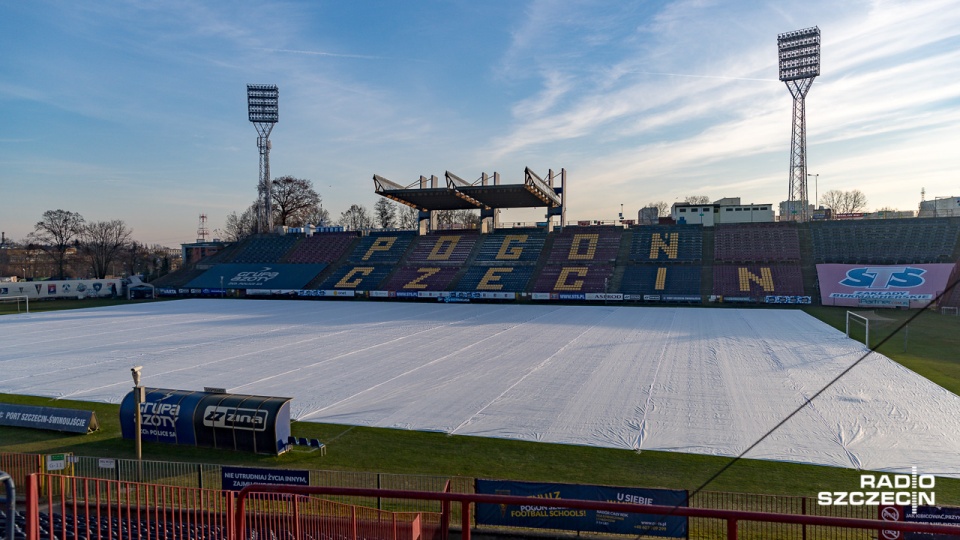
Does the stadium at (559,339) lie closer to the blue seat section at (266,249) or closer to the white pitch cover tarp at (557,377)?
the white pitch cover tarp at (557,377)

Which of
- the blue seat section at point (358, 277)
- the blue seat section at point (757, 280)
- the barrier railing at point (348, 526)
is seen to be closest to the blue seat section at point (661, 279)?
the blue seat section at point (757, 280)

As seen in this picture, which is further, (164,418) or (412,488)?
(164,418)

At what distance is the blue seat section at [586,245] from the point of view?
66.3m

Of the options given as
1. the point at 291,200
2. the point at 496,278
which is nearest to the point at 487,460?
the point at 496,278

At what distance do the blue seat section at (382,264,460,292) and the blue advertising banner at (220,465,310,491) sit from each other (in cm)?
5073

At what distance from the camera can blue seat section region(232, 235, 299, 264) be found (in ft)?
252

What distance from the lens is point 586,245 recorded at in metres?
69.1

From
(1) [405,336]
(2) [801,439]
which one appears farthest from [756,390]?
(1) [405,336]

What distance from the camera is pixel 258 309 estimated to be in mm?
53531

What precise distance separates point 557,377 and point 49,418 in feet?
61.0

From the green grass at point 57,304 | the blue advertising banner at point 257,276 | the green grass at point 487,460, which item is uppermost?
the blue advertising banner at point 257,276

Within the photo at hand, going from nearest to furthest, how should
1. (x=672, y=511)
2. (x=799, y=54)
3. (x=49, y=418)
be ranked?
(x=672, y=511)
(x=49, y=418)
(x=799, y=54)

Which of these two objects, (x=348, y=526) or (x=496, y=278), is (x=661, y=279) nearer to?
(x=496, y=278)

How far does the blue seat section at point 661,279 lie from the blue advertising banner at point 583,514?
48605 mm
